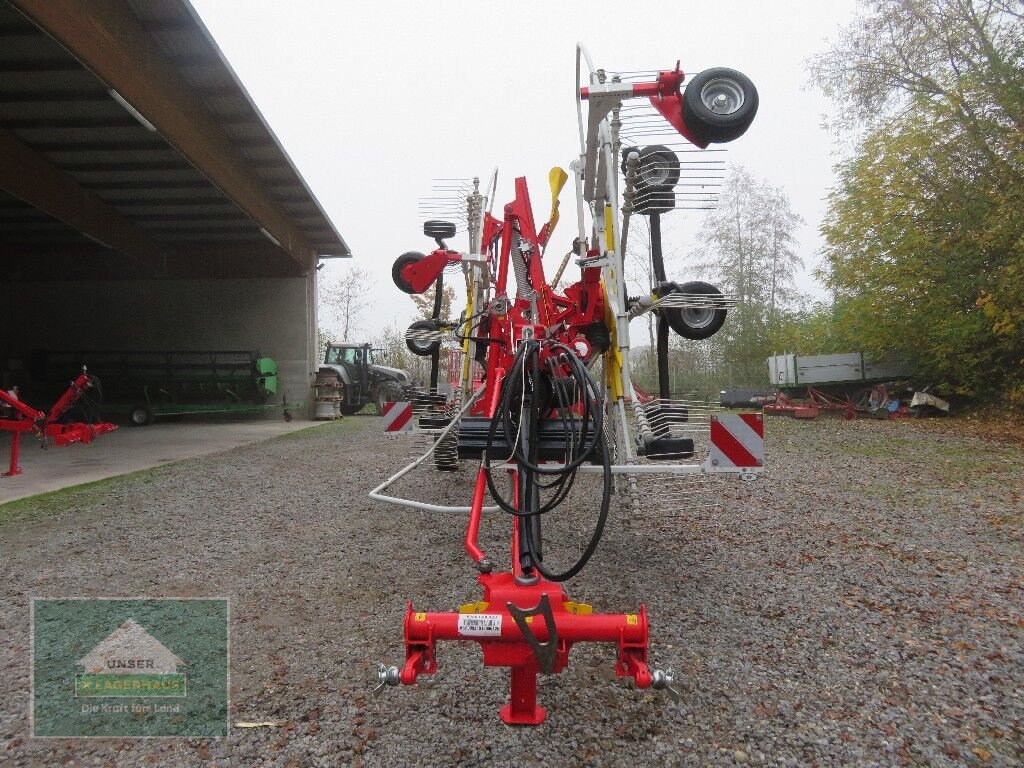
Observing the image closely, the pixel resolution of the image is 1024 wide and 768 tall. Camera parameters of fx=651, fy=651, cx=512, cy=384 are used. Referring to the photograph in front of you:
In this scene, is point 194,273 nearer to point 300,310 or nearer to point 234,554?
point 300,310

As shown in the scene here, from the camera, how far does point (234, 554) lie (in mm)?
3742

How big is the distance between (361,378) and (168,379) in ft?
16.1

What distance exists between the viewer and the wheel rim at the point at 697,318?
10.2ft

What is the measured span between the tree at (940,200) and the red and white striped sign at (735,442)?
9.32m

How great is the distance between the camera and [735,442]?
2760mm

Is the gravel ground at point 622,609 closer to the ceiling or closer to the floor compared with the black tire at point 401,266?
closer to the floor

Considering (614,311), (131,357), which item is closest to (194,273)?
(131,357)

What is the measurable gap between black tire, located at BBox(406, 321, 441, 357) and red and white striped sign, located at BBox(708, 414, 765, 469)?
7.25 feet

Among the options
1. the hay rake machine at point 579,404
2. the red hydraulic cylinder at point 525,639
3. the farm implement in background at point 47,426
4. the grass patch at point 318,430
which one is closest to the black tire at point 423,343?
the hay rake machine at point 579,404

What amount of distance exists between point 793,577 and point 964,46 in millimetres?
13387

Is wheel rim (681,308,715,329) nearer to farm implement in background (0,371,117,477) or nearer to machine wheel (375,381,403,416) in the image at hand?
farm implement in background (0,371,117,477)

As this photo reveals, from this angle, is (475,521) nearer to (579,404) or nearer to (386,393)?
(579,404)

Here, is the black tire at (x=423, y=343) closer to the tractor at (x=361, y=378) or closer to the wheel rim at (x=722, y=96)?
the wheel rim at (x=722, y=96)

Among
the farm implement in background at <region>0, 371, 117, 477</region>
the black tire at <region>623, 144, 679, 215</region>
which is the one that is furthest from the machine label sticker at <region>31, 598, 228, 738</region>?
the farm implement in background at <region>0, 371, 117, 477</region>
